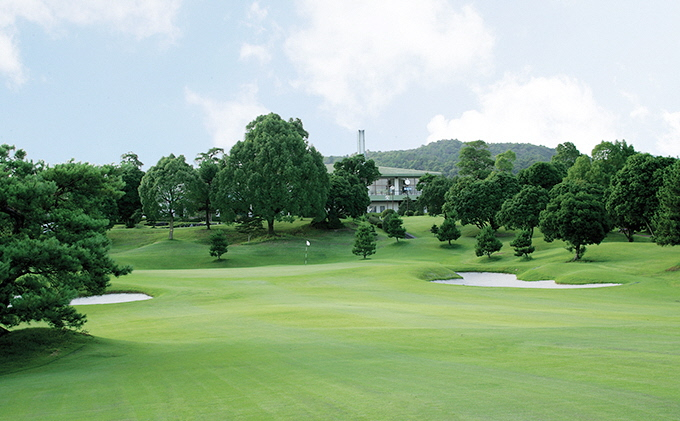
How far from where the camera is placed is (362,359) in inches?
385

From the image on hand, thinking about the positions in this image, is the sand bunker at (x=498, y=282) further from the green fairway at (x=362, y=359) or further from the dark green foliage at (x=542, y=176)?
the dark green foliage at (x=542, y=176)

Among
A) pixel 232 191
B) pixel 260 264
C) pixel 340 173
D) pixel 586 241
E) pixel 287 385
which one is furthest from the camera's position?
pixel 340 173

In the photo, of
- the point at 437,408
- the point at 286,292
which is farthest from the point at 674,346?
the point at 286,292

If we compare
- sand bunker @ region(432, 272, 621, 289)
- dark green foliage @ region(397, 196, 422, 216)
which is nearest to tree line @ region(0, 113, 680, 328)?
sand bunker @ region(432, 272, 621, 289)

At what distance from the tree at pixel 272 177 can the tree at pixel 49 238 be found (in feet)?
166

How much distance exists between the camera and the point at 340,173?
80.9 metres

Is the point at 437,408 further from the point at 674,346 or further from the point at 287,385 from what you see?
the point at 674,346

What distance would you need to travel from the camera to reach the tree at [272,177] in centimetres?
6328

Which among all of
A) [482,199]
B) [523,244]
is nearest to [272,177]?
[482,199]

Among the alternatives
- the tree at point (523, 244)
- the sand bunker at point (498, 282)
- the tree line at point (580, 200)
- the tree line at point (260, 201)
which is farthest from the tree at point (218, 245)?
the tree at point (523, 244)

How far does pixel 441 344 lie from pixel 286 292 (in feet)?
52.9

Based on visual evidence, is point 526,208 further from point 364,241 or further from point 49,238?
point 49,238

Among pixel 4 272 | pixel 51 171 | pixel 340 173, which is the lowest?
pixel 4 272

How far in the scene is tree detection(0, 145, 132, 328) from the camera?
412 inches
